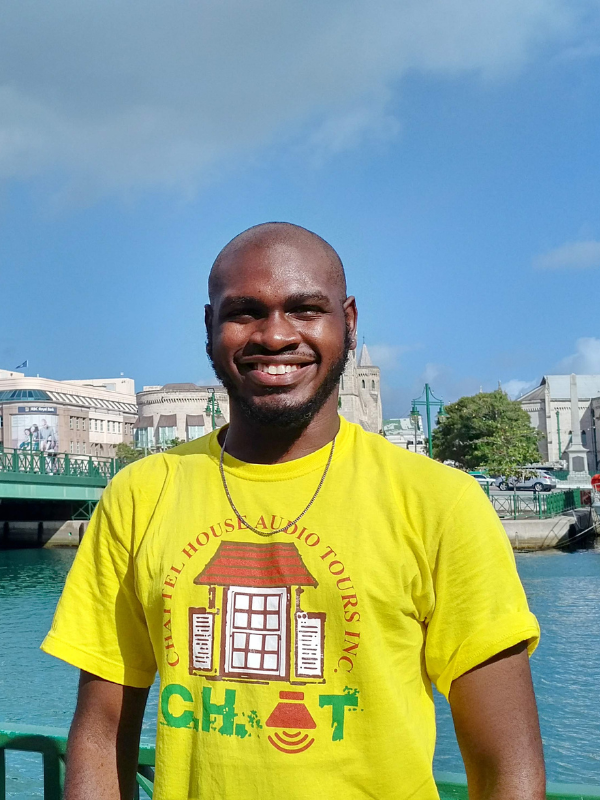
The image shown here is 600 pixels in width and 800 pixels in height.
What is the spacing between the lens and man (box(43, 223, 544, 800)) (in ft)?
5.86

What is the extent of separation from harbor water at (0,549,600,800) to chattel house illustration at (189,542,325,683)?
1253mm

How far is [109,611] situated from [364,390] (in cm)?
13739

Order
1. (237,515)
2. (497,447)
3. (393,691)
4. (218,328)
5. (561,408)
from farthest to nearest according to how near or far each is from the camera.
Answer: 1. (561,408)
2. (497,447)
3. (218,328)
4. (237,515)
5. (393,691)

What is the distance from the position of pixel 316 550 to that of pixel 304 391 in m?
0.40

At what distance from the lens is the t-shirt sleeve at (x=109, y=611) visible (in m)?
2.06

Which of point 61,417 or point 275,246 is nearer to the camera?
point 275,246

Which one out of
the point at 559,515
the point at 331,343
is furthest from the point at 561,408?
the point at 331,343

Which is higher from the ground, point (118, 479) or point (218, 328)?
point (218, 328)

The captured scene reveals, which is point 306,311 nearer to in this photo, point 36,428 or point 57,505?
point 57,505

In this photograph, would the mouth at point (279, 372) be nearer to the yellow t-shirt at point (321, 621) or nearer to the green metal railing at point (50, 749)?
the yellow t-shirt at point (321, 621)

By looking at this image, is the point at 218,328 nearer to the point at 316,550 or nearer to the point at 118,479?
the point at 118,479

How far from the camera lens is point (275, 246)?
204 centimetres

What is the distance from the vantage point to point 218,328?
2.10 m

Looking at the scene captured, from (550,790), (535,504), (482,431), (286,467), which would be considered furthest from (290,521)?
(482,431)
